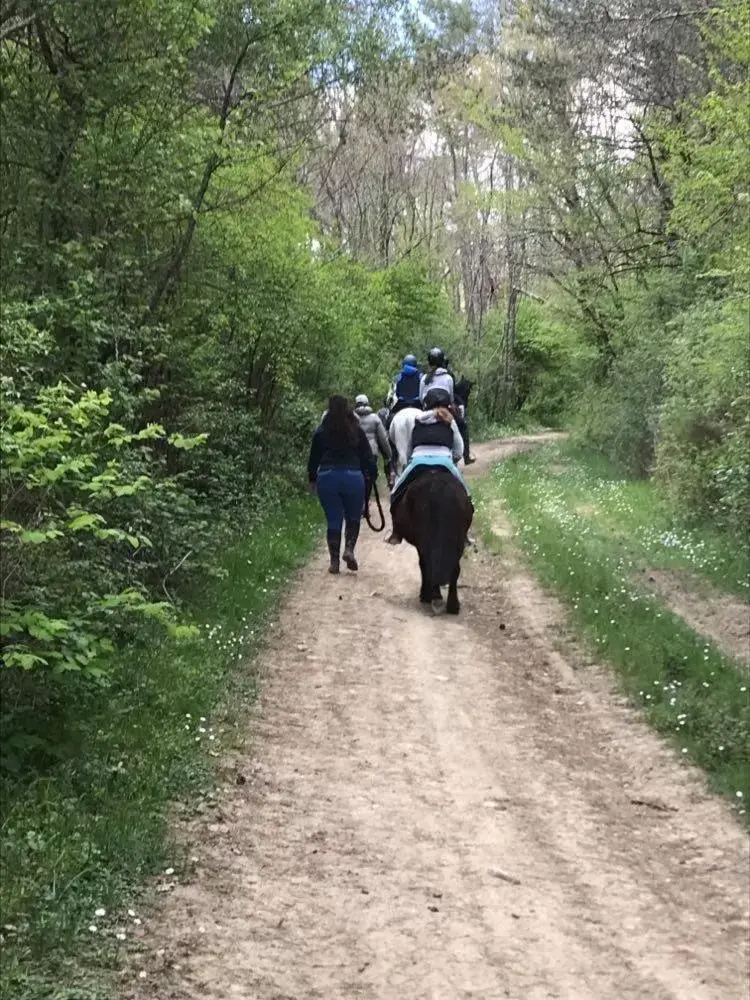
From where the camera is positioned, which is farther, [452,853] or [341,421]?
[341,421]

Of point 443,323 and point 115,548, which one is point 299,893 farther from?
point 443,323

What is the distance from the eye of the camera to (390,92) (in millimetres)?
26172

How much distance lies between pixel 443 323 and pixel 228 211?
1005 inches

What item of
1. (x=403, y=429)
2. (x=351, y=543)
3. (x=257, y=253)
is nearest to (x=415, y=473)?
(x=403, y=429)

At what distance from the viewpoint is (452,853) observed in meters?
5.07

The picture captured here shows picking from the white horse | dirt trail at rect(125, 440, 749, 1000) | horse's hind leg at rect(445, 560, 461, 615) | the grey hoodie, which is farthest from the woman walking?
dirt trail at rect(125, 440, 749, 1000)

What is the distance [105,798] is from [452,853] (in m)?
2.01

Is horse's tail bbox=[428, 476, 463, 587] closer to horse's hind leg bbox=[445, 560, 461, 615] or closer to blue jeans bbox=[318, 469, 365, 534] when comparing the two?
horse's hind leg bbox=[445, 560, 461, 615]

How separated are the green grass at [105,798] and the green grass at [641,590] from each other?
137 inches

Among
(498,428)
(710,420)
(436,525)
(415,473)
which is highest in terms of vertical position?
(710,420)

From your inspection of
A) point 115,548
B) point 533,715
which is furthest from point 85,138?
point 533,715

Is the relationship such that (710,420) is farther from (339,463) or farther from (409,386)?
(339,463)

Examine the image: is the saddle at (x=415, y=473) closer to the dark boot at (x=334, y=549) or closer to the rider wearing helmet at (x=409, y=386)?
the dark boot at (x=334, y=549)

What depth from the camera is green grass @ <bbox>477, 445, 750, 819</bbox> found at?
704 centimetres
